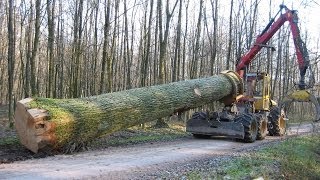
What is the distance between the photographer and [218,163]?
9258 millimetres

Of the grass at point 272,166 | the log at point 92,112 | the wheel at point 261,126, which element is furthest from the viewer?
the wheel at point 261,126

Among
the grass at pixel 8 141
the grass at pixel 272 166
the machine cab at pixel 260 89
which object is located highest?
the machine cab at pixel 260 89

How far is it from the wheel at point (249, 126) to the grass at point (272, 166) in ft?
5.76

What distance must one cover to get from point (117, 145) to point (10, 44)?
7.28 m

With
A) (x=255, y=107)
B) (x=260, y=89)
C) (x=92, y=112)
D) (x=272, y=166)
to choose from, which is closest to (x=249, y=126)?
(x=255, y=107)

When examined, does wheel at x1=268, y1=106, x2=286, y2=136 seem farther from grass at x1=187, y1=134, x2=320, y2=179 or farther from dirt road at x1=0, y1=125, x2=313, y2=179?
dirt road at x1=0, y1=125, x2=313, y2=179

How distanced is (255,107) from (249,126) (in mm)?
2775

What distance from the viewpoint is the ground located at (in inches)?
297

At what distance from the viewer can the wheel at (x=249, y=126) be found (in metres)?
14.1

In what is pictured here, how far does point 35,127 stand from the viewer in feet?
30.7

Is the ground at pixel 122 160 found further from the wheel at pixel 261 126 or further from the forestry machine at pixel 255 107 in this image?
the wheel at pixel 261 126

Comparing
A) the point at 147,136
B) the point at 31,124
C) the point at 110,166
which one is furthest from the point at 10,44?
the point at 110,166

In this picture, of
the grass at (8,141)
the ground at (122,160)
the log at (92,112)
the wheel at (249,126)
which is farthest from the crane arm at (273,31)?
the grass at (8,141)

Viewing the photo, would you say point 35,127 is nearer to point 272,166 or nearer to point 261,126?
point 272,166
